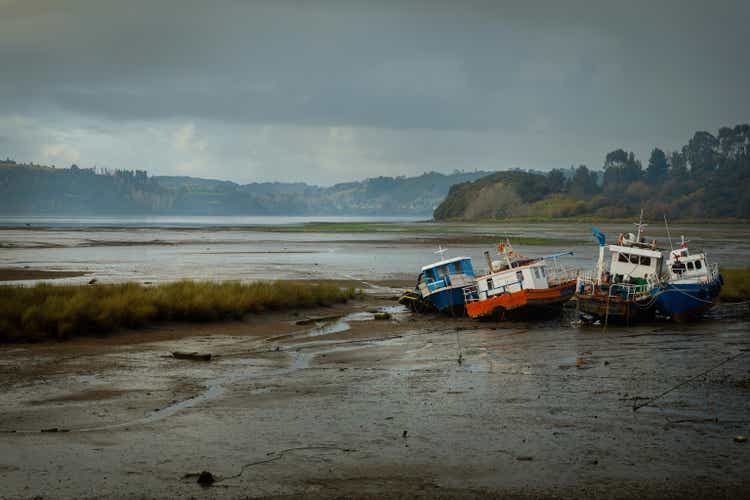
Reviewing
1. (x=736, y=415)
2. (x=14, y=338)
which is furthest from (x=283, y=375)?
(x=736, y=415)

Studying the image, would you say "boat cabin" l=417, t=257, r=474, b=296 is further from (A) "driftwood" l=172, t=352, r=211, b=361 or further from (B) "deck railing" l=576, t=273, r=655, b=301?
(A) "driftwood" l=172, t=352, r=211, b=361

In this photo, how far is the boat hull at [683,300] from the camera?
31.9m

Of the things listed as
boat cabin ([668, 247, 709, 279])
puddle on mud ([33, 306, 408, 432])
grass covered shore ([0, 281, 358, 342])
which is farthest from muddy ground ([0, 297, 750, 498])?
boat cabin ([668, 247, 709, 279])

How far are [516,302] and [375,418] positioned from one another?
59.9 ft

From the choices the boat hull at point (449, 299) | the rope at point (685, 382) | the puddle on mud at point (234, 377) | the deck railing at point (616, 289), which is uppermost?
the deck railing at point (616, 289)

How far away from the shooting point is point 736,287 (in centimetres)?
4062

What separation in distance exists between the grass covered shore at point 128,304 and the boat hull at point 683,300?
15438 millimetres

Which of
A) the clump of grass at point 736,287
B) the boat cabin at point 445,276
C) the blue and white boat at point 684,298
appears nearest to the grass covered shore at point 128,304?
the boat cabin at point 445,276

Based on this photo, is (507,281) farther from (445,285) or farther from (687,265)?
(687,265)

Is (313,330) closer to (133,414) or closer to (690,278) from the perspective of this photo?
(133,414)

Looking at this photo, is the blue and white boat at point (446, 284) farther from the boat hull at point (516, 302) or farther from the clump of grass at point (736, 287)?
the clump of grass at point (736, 287)

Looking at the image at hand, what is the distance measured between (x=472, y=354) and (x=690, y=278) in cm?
1476

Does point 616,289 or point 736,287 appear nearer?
point 616,289

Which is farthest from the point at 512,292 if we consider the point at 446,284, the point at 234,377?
the point at 234,377
